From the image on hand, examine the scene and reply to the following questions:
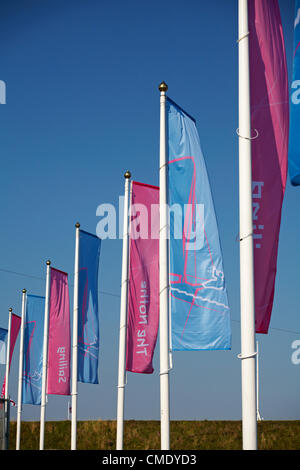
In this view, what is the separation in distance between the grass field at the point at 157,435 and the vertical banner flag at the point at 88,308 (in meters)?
11.6

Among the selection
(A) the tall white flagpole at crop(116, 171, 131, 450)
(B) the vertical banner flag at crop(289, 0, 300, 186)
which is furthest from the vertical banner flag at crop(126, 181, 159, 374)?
(B) the vertical banner flag at crop(289, 0, 300, 186)

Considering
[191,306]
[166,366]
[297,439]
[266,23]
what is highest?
[266,23]

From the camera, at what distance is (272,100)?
408 inches

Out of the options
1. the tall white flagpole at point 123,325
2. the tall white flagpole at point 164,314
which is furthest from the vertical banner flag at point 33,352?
the tall white flagpole at point 164,314

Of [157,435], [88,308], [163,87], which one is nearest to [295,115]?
[163,87]

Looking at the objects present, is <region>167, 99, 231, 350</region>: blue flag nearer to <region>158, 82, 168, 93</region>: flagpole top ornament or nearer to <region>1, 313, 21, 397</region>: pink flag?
<region>158, 82, 168, 93</region>: flagpole top ornament

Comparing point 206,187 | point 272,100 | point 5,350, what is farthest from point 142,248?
point 5,350

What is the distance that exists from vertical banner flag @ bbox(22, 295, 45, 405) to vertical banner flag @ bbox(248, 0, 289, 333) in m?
24.5

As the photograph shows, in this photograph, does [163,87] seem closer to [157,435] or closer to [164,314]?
[164,314]

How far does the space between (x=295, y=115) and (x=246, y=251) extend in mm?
2013

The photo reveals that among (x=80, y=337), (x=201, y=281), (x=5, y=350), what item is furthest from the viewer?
(x=5, y=350)

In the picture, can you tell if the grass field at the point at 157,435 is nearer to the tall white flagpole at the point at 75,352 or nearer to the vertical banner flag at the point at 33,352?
the vertical banner flag at the point at 33,352
